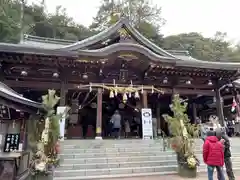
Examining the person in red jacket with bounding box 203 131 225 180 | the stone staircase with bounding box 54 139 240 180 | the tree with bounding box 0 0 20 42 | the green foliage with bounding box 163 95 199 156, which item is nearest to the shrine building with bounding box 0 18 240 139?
the stone staircase with bounding box 54 139 240 180

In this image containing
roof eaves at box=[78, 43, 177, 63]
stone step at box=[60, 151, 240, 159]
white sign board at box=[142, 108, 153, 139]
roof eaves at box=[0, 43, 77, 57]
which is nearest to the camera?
stone step at box=[60, 151, 240, 159]

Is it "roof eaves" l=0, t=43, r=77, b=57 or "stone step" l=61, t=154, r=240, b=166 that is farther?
"roof eaves" l=0, t=43, r=77, b=57

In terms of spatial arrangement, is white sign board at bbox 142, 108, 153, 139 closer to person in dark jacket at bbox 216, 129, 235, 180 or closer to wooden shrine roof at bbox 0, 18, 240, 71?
wooden shrine roof at bbox 0, 18, 240, 71

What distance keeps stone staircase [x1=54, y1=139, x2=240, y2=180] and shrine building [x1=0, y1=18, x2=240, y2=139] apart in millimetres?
1942

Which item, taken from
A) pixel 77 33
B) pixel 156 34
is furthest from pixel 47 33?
pixel 156 34

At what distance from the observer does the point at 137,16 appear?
30672mm

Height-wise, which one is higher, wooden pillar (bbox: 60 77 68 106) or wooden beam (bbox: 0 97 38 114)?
wooden pillar (bbox: 60 77 68 106)

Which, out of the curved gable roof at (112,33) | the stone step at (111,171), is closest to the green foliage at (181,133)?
the stone step at (111,171)

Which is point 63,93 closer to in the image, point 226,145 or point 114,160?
point 114,160

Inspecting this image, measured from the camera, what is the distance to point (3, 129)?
7102 millimetres

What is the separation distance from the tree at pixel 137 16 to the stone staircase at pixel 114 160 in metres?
24.2

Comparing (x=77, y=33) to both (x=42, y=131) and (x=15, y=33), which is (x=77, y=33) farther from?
(x=42, y=131)

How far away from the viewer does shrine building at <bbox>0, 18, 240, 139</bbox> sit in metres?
9.88

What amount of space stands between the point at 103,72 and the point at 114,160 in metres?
5.24
